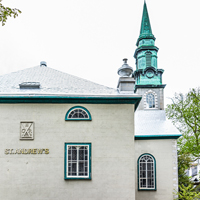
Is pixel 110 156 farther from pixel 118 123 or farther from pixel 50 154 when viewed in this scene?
pixel 50 154

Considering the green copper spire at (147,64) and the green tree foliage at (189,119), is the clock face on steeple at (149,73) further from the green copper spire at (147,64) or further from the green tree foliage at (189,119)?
the green tree foliage at (189,119)

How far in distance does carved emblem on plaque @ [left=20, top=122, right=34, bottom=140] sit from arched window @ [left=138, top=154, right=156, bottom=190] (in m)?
7.50

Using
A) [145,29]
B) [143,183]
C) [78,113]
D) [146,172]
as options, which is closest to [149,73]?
[145,29]

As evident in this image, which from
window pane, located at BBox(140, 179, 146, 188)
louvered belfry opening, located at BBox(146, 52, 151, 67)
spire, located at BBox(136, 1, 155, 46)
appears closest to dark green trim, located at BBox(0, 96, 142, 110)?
window pane, located at BBox(140, 179, 146, 188)

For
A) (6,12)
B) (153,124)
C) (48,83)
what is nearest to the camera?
(6,12)

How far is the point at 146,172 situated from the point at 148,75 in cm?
1082

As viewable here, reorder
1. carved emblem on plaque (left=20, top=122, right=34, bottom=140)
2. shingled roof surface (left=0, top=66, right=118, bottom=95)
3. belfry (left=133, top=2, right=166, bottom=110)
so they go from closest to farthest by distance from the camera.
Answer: carved emblem on plaque (left=20, top=122, right=34, bottom=140) < shingled roof surface (left=0, top=66, right=118, bottom=95) < belfry (left=133, top=2, right=166, bottom=110)

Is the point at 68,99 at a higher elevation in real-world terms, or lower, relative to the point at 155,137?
higher

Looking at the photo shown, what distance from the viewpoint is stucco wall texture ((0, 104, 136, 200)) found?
547 inches

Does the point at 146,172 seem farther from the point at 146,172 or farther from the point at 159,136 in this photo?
the point at 159,136

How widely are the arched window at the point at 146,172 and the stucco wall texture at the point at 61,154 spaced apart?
3942 millimetres

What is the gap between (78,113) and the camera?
14680mm

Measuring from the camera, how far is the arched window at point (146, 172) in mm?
17750

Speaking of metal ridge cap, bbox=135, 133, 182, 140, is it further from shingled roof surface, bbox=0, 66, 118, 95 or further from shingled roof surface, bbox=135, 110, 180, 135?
shingled roof surface, bbox=0, 66, 118, 95
